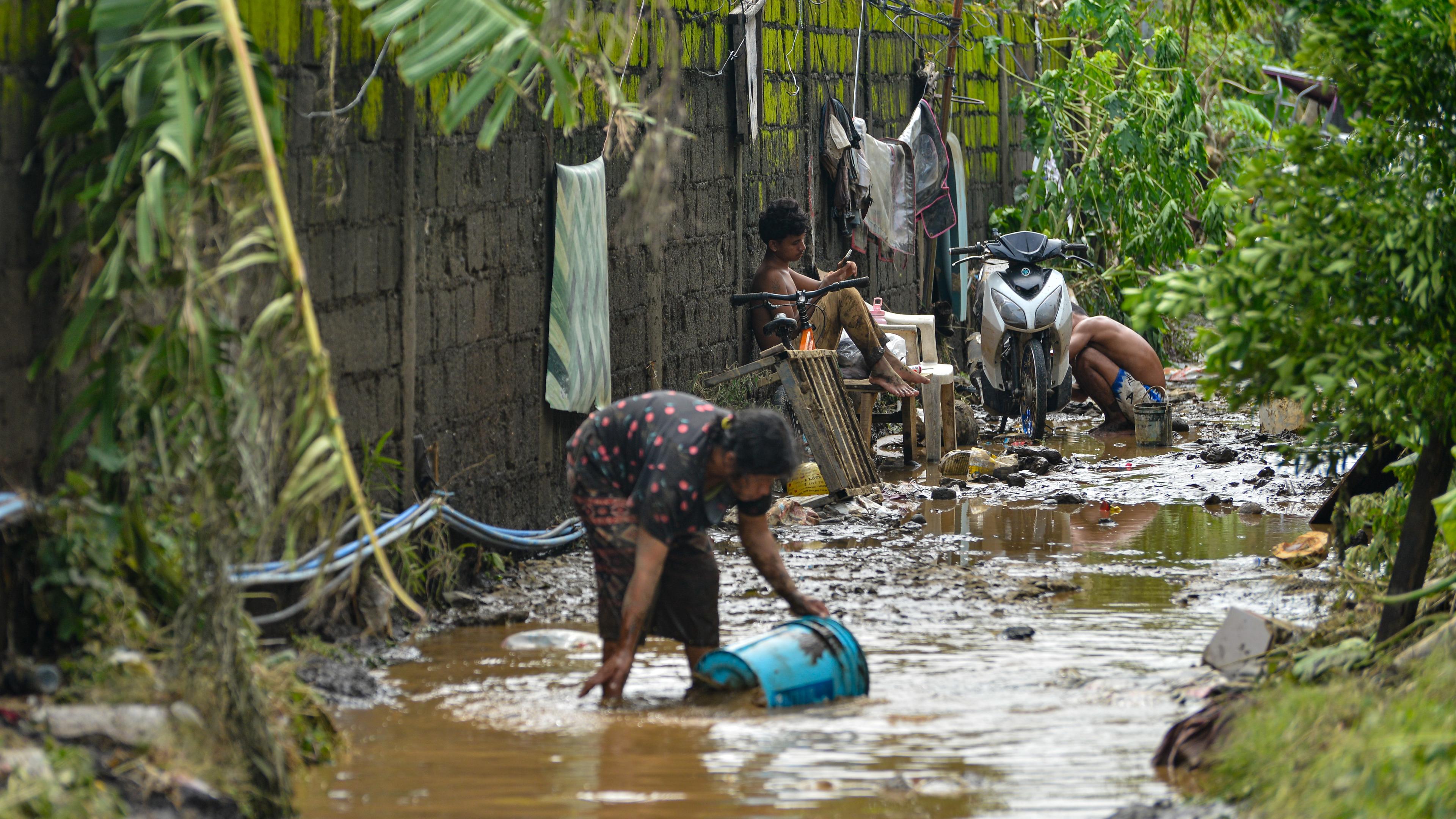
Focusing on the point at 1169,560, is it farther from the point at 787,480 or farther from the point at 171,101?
the point at 171,101

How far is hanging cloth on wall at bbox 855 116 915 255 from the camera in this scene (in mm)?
12375

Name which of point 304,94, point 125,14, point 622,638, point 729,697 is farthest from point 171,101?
point 729,697

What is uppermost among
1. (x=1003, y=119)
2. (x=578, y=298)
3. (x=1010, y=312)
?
(x=1003, y=119)

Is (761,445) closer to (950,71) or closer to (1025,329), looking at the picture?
(1025,329)

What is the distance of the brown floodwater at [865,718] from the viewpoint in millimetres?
4254

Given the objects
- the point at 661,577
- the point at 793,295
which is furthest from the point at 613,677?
the point at 793,295

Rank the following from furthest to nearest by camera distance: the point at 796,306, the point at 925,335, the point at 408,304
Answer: the point at 925,335 < the point at 796,306 < the point at 408,304

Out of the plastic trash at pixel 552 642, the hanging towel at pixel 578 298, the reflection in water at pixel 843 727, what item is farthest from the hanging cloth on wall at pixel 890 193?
the plastic trash at pixel 552 642

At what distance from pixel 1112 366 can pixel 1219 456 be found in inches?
59.7

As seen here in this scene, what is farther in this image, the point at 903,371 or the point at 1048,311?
the point at 1048,311

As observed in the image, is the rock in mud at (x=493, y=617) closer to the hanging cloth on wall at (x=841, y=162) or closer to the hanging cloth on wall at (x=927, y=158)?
the hanging cloth on wall at (x=841, y=162)

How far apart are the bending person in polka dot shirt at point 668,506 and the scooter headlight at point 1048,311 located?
6179 mm

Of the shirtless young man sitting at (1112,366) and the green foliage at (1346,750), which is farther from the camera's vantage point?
the shirtless young man sitting at (1112,366)

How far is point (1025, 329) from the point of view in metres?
11.2
